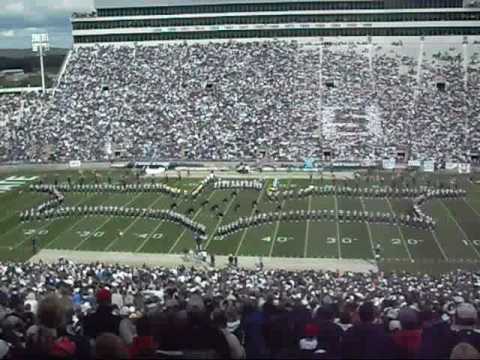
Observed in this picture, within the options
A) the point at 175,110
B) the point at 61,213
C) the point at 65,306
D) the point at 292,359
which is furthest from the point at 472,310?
the point at 175,110

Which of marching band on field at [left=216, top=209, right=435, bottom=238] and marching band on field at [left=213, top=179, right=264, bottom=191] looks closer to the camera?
marching band on field at [left=216, top=209, right=435, bottom=238]

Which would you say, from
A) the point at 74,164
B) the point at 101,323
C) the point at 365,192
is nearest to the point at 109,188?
the point at 74,164

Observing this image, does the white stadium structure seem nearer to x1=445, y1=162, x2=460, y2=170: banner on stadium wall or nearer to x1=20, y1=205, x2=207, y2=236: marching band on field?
x1=445, y1=162, x2=460, y2=170: banner on stadium wall

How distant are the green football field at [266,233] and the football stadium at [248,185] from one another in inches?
5.2

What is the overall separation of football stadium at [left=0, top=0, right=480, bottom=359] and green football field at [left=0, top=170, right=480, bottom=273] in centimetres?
13

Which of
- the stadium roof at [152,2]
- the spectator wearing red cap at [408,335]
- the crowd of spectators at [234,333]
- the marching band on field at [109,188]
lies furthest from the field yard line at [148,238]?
the stadium roof at [152,2]

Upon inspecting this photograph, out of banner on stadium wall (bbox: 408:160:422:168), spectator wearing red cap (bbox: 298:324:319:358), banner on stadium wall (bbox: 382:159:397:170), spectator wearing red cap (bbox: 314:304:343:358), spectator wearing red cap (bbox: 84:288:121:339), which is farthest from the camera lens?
banner on stadium wall (bbox: 408:160:422:168)

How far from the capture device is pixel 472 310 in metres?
4.76

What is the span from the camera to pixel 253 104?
160 ft

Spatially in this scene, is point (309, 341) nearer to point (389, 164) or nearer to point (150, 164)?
point (389, 164)

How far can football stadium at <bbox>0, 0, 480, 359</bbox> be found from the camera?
5.63 meters

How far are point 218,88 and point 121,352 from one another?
47351 millimetres

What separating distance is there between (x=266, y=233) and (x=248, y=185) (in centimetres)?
848

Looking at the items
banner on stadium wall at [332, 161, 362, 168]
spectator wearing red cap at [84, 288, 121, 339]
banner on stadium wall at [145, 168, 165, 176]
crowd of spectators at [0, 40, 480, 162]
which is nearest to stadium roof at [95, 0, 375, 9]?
crowd of spectators at [0, 40, 480, 162]
